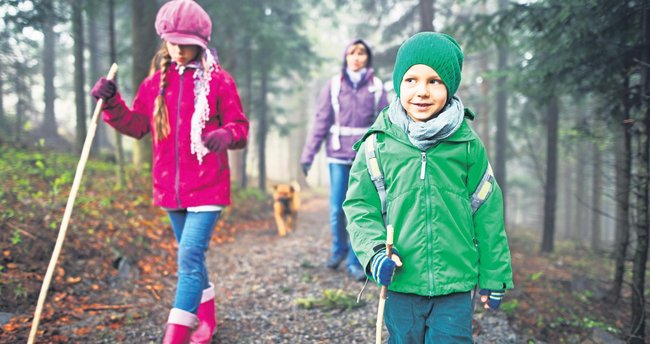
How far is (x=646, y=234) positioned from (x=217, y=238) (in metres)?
6.83

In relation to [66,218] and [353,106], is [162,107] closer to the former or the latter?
[66,218]

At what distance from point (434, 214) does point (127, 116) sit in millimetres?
2560

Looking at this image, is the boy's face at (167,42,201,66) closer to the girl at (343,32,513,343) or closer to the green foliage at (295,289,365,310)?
the girl at (343,32,513,343)

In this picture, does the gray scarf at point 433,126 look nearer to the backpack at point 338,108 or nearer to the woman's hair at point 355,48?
the backpack at point 338,108

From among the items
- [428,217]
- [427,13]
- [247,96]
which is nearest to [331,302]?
[428,217]

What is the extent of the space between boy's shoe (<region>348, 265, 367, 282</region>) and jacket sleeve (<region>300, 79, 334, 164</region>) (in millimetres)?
1510

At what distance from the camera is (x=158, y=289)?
17.1ft

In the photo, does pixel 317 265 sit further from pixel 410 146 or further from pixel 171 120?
pixel 410 146

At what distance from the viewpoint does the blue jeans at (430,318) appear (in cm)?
225

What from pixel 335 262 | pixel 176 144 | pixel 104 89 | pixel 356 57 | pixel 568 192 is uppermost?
pixel 356 57

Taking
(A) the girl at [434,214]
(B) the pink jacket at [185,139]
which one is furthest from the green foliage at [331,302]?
(A) the girl at [434,214]

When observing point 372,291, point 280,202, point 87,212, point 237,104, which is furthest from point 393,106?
point 280,202

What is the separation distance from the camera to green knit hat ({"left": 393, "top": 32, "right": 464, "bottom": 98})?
231 centimetres

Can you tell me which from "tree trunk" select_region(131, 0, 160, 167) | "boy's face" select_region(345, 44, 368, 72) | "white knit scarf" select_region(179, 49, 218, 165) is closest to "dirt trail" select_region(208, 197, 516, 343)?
"white knit scarf" select_region(179, 49, 218, 165)
